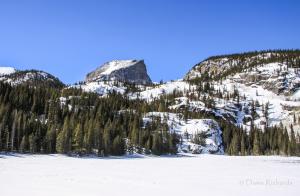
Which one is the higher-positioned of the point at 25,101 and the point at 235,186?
the point at 25,101

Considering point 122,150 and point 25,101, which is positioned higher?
point 25,101

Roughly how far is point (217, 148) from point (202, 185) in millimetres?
139213

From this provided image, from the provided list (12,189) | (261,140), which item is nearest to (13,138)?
(12,189)

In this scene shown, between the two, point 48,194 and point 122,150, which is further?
point 122,150

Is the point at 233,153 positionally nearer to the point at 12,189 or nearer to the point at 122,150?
the point at 122,150

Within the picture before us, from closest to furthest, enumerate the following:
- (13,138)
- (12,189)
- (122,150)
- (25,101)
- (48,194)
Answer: (48,194), (12,189), (13,138), (122,150), (25,101)

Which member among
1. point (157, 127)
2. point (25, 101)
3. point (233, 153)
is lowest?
point (233, 153)

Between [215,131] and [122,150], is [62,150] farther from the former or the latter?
[215,131]

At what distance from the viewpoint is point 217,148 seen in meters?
173

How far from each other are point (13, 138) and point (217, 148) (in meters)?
99.6

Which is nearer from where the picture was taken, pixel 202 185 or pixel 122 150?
pixel 202 185

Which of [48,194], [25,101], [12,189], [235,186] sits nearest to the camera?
[48,194]

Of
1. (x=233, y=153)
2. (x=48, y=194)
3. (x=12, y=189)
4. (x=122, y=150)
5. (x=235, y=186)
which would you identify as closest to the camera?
(x=48, y=194)

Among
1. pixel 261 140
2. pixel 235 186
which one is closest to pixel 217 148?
pixel 261 140
